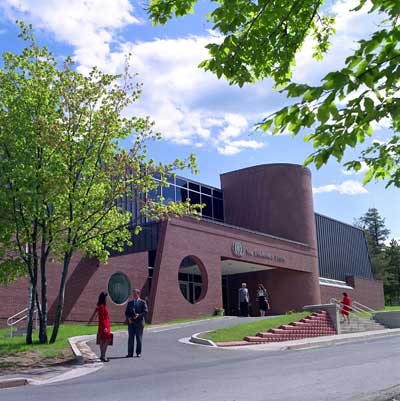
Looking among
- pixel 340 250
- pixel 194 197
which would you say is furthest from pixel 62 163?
pixel 340 250

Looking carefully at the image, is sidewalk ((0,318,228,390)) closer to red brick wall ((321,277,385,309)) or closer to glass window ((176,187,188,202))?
glass window ((176,187,188,202))

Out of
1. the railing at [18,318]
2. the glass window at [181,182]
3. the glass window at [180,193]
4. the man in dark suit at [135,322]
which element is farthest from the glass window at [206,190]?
the man in dark suit at [135,322]

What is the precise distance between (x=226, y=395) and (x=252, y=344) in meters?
10.3

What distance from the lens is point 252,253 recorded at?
3488 cm

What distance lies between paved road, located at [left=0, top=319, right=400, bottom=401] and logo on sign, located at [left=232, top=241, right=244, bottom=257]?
18440 millimetres

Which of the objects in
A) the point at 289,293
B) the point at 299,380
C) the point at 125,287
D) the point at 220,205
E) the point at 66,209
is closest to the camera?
the point at 299,380

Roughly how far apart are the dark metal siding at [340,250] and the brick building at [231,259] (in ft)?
0.32

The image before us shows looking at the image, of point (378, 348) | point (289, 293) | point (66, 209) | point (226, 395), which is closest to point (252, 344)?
point (378, 348)

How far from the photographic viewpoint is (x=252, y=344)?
58.8 ft

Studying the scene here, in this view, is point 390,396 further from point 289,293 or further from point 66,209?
point 289,293

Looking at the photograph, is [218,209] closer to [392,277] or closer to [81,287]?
[81,287]

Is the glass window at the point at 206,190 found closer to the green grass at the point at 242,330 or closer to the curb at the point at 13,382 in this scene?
the green grass at the point at 242,330

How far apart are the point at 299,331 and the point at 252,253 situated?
13.6 m

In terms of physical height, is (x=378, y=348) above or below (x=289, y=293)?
below
